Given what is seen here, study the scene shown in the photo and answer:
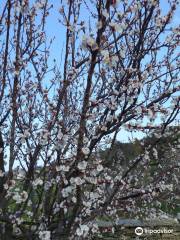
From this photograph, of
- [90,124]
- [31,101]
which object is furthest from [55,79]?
[90,124]

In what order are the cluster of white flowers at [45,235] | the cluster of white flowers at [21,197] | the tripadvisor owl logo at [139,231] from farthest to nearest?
the tripadvisor owl logo at [139,231] < the cluster of white flowers at [21,197] < the cluster of white flowers at [45,235]

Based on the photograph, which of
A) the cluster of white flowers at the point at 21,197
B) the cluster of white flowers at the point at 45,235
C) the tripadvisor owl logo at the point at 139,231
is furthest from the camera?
the tripadvisor owl logo at the point at 139,231

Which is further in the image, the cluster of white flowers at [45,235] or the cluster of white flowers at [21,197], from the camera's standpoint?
the cluster of white flowers at [21,197]

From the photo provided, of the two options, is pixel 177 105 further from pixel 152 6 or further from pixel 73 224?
pixel 73 224

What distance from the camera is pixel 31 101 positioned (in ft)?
19.3

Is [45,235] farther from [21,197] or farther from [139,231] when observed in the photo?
[139,231]

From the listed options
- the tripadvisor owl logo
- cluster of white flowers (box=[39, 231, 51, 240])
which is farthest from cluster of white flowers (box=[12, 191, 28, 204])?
the tripadvisor owl logo

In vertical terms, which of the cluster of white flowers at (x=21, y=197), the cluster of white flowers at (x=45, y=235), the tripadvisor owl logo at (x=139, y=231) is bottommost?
the tripadvisor owl logo at (x=139, y=231)

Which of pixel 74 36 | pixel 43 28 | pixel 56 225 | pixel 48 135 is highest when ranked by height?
pixel 43 28

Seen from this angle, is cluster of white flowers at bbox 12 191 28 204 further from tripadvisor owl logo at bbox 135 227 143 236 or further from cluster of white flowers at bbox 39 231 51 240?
tripadvisor owl logo at bbox 135 227 143 236

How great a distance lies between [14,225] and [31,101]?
2063 mm

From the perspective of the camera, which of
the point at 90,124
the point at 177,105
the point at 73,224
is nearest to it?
the point at 73,224

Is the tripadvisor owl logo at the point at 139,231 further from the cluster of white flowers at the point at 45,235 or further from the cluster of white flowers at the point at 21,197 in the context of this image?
the cluster of white flowers at the point at 45,235

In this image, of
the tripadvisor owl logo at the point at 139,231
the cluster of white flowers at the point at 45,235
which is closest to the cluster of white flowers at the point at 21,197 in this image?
the cluster of white flowers at the point at 45,235
